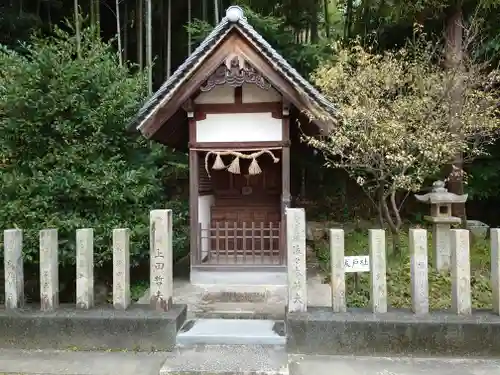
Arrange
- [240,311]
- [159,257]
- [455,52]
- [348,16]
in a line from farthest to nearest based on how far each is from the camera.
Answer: [348,16], [455,52], [240,311], [159,257]

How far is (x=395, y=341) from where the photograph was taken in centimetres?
438

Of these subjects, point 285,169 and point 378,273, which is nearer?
point 378,273

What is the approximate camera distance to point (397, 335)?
4375mm

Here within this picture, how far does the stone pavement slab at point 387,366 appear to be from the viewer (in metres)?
3.99

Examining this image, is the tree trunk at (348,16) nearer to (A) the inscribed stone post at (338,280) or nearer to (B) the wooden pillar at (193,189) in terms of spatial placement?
(B) the wooden pillar at (193,189)

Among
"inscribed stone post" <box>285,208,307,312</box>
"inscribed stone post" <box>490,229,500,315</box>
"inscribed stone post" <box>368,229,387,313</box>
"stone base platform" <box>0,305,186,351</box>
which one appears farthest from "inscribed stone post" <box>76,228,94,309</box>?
"inscribed stone post" <box>490,229,500,315</box>

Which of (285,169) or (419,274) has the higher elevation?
(285,169)

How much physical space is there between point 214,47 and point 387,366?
17.6 feet

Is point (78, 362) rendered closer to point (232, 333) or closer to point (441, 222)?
point (232, 333)

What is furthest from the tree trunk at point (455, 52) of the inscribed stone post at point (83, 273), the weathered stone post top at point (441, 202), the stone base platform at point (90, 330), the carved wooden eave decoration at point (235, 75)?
the inscribed stone post at point (83, 273)

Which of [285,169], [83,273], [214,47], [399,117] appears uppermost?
[214,47]

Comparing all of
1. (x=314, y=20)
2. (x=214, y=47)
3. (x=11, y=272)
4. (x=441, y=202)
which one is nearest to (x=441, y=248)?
(x=441, y=202)

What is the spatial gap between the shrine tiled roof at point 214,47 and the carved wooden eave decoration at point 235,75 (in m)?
0.32

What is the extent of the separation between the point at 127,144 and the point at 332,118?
3931 mm
